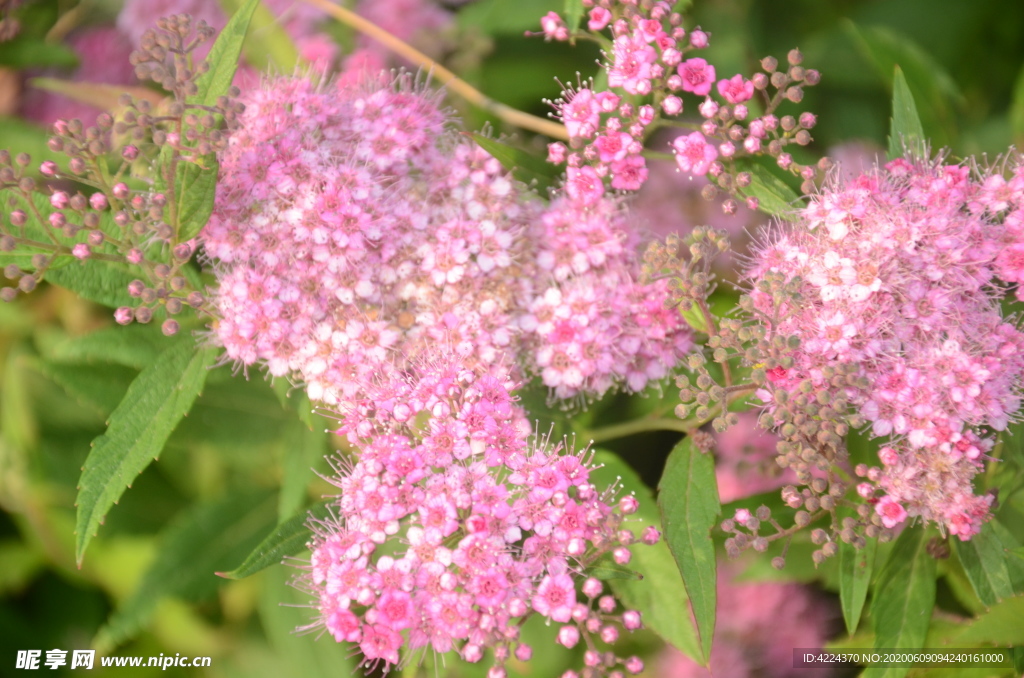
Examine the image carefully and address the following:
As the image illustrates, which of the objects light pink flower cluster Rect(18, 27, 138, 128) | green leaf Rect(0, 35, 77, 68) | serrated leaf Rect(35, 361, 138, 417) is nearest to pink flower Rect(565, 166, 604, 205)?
serrated leaf Rect(35, 361, 138, 417)

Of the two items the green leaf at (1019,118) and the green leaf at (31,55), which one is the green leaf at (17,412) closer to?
the green leaf at (31,55)

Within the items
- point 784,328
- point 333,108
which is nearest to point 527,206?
point 333,108

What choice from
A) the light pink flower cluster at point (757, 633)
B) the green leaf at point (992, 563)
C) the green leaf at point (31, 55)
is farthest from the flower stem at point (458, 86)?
the light pink flower cluster at point (757, 633)

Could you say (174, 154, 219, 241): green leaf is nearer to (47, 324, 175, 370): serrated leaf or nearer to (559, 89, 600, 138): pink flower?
(47, 324, 175, 370): serrated leaf

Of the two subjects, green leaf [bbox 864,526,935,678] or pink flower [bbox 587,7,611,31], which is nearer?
green leaf [bbox 864,526,935,678]

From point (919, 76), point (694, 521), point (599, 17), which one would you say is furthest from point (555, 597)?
point (919, 76)

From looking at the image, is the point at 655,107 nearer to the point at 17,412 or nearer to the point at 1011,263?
the point at 1011,263

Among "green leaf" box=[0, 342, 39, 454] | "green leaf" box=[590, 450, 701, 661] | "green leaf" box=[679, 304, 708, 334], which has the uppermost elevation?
"green leaf" box=[679, 304, 708, 334]

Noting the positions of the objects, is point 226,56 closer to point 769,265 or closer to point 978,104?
point 769,265
